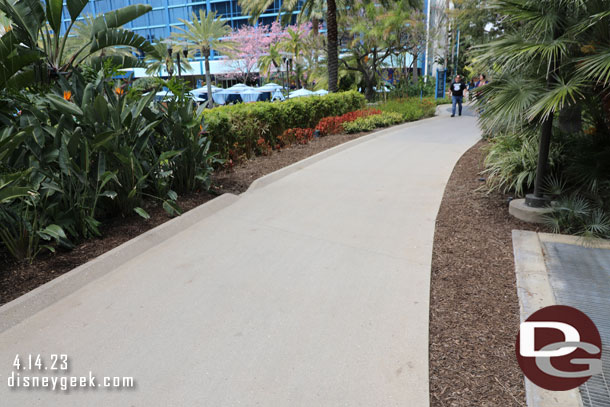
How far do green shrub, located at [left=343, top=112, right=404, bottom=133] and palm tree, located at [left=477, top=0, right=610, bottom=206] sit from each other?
321 inches

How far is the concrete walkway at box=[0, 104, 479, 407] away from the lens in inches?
106

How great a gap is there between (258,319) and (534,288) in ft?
8.27

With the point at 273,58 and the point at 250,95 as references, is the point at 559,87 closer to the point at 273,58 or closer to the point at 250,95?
the point at 273,58

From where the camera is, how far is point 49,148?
465 centimetres

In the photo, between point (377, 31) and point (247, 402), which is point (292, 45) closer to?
point (377, 31)

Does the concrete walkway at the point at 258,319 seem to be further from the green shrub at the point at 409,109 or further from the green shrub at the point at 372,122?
the green shrub at the point at 409,109

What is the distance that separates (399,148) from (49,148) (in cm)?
876

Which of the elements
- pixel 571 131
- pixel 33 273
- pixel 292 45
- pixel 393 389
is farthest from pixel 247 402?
pixel 292 45

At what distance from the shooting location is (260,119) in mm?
10094

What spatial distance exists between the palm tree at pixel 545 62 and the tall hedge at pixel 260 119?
4809 millimetres

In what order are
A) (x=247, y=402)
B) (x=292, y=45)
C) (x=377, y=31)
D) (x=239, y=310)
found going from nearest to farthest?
(x=247, y=402) → (x=239, y=310) → (x=377, y=31) → (x=292, y=45)

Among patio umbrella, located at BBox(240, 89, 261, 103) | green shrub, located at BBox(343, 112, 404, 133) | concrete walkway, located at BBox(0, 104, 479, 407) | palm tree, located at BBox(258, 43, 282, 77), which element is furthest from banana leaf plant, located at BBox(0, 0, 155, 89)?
palm tree, located at BBox(258, 43, 282, 77)

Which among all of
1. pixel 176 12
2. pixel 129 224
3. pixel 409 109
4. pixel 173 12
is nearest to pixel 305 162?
pixel 129 224

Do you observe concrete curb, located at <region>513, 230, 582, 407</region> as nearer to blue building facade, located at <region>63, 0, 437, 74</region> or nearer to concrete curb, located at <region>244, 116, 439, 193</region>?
concrete curb, located at <region>244, 116, 439, 193</region>
